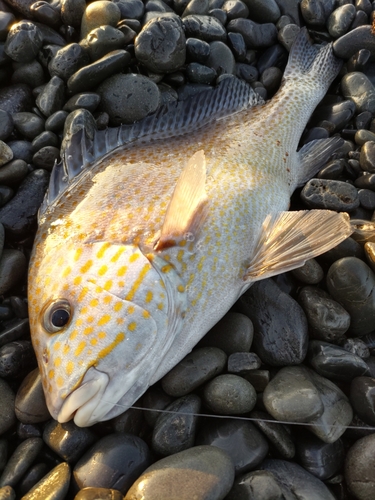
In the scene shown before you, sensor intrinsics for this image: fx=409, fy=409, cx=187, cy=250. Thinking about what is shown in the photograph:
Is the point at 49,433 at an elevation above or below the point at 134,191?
below

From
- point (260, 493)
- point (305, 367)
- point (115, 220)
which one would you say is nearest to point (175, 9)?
point (115, 220)

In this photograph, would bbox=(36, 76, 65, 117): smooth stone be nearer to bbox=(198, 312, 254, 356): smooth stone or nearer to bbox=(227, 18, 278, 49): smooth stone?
bbox=(227, 18, 278, 49): smooth stone

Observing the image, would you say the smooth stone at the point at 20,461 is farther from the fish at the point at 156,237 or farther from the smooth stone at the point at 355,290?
the smooth stone at the point at 355,290

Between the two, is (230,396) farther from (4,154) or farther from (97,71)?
(97,71)

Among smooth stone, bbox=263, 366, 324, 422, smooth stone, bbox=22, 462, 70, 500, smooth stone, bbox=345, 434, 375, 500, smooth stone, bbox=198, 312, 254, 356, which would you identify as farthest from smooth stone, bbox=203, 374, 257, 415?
smooth stone, bbox=22, 462, 70, 500

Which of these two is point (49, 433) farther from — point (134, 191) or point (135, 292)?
point (134, 191)

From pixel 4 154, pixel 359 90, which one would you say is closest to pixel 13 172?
pixel 4 154
